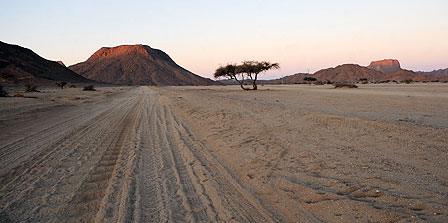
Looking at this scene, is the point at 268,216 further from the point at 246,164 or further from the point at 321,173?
the point at 246,164

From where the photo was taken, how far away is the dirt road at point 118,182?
5887 mm

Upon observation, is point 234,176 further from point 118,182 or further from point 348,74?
point 348,74

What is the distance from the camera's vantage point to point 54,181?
7770 millimetres

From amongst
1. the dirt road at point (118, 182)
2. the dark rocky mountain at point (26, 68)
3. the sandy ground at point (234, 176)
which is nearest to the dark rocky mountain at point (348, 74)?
the dark rocky mountain at point (26, 68)

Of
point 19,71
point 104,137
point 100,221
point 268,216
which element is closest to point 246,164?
point 268,216

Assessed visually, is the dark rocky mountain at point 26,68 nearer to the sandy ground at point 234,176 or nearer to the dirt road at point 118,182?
the dirt road at point 118,182

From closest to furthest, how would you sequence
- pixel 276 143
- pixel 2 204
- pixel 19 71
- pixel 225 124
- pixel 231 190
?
pixel 2 204 < pixel 231 190 < pixel 276 143 < pixel 225 124 < pixel 19 71

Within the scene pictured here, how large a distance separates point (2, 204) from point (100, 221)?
1.81 meters

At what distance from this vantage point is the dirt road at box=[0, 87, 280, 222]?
5.89m

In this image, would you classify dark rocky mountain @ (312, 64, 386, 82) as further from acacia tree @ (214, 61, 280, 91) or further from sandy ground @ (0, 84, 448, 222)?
sandy ground @ (0, 84, 448, 222)

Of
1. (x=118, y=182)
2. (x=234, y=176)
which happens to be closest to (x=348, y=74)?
(x=234, y=176)

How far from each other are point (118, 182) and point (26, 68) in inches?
5067

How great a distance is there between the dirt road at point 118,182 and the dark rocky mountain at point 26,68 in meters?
91.2

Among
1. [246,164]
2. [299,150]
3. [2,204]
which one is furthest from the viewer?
[299,150]
